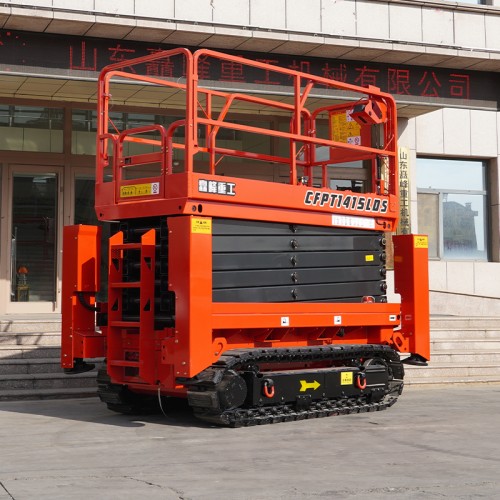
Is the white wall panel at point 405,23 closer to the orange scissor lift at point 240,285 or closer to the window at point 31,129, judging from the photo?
the orange scissor lift at point 240,285

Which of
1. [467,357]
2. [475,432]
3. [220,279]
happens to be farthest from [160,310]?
[467,357]

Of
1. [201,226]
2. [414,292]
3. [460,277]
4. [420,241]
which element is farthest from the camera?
[460,277]

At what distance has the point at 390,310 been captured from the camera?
1150 centimetres

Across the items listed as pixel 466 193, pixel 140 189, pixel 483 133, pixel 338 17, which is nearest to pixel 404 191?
pixel 466 193

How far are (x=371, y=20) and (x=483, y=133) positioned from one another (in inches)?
164

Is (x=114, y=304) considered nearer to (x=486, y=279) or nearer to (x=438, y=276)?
(x=438, y=276)

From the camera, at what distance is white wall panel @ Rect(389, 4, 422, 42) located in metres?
16.4

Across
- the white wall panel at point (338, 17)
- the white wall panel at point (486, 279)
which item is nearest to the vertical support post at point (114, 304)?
the white wall panel at point (338, 17)

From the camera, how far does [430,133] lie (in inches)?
728

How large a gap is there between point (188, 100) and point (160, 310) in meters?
2.25

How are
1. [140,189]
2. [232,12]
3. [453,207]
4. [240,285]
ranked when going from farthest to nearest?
[453,207], [232,12], [140,189], [240,285]

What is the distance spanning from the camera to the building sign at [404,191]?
59.5 feet

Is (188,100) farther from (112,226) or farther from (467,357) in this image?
(467,357)

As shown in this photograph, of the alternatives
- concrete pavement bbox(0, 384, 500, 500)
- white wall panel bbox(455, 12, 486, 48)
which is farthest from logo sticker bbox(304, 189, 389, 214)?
white wall panel bbox(455, 12, 486, 48)
